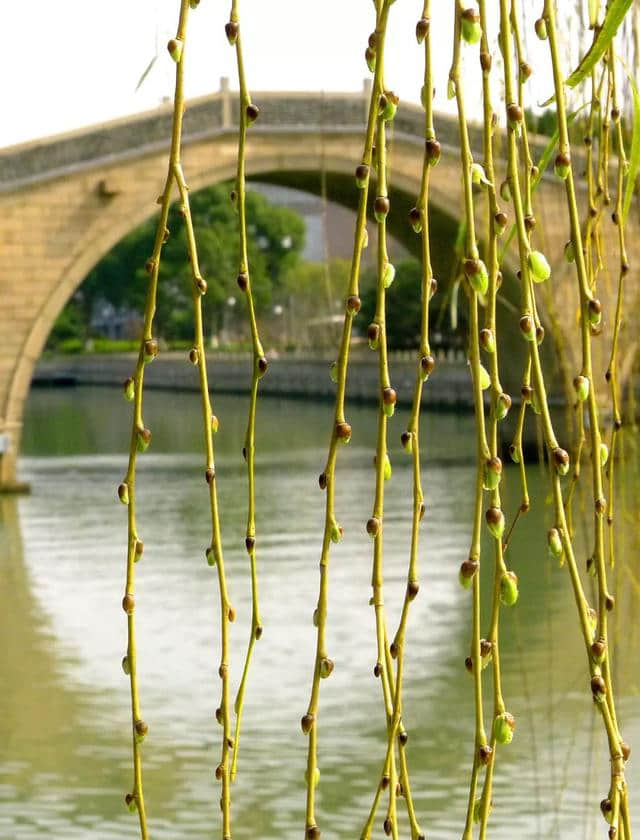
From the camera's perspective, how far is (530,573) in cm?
887

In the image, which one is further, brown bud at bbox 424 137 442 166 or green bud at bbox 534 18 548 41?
green bud at bbox 534 18 548 41

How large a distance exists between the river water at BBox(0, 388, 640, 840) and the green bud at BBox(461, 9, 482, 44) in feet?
3.19

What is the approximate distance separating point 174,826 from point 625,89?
113 inches

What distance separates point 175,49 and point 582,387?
30cm

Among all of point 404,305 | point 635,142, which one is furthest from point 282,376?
point 635,142

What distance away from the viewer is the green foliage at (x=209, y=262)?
36.6 m

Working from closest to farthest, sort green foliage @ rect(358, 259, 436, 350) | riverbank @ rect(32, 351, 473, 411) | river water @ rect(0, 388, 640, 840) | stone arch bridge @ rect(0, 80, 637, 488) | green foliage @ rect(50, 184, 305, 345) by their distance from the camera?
river water @ rect(0, 388, 640, 840), stone arch bridge @ rect(0, 80, 637, 488), riverbank @ rect(32, 351, 473, 411), green foliage @ rect(358, 259, 436, 350), green foliage @ rect(50, 184, 305, 345)

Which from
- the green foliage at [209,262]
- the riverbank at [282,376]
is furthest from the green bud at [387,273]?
the green foliage at [209,262]

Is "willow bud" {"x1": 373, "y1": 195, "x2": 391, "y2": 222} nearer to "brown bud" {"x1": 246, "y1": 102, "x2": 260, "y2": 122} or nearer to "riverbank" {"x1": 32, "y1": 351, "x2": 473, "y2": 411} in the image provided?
"brown bud" {"x1": 246, "y1": 102, "x2": 260, "y2": 122}

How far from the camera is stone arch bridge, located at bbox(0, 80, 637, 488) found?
15.2 meters

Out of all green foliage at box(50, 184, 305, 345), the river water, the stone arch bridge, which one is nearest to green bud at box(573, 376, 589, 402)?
the river water

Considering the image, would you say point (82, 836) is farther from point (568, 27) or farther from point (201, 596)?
point (201, 596)

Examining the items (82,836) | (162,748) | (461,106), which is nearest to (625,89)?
(461,106)

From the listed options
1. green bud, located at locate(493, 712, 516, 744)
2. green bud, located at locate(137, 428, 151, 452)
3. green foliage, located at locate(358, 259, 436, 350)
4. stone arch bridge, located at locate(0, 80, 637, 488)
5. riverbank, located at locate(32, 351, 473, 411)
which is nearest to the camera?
green bud, located at locate(493, 712, 516, 744)
